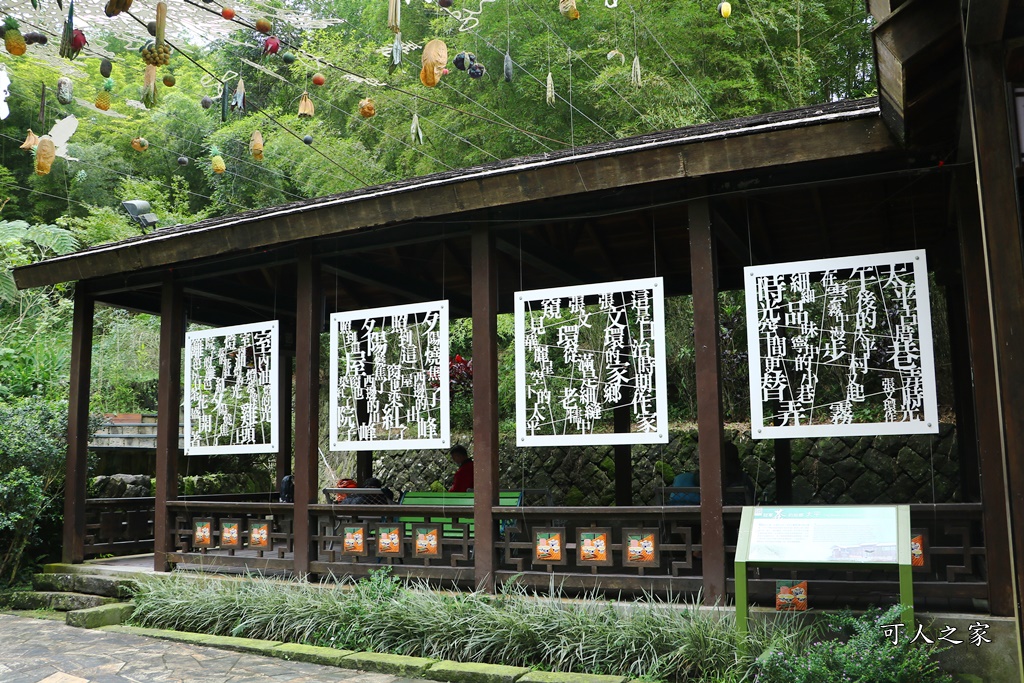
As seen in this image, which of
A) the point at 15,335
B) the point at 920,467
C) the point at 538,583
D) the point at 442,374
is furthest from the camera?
the point at 15,335

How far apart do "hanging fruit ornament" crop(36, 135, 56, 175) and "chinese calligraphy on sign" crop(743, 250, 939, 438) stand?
6590 millimetres

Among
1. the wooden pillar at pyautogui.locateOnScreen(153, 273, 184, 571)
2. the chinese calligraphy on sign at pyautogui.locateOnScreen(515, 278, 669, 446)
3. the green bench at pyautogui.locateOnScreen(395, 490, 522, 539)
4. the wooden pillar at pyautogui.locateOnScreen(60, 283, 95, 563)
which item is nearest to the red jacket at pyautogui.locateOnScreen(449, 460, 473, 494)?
the green bench at pyautogui.locateOnScreen(395, 490, 522, 539)

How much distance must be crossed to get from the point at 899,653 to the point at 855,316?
7.58 feet

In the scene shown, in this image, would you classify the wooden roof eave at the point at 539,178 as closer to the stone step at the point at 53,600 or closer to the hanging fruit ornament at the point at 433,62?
the hanging fruit ornament at the point at 433,62

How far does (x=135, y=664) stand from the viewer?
634 cm

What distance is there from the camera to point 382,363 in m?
7.88

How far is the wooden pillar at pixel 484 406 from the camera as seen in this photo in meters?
7.07

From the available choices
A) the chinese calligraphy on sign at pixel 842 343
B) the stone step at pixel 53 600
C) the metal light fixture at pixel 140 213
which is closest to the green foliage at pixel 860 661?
the chinese calligraphy on sign at pixel 842 343

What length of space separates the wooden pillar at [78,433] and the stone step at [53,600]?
1.58 ft

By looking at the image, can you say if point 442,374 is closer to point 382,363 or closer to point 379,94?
point 382,363

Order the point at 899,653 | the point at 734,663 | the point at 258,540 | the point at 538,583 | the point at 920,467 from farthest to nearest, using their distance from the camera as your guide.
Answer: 1. the point at 920,467
2. the point at 258,540
3. the point at 538,583
4. the point at 734,663
5. the point at 899,653

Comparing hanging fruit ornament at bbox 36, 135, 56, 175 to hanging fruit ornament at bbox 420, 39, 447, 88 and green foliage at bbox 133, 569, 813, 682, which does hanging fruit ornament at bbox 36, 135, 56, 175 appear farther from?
green foliage at bbox 133, 569, 813, 682

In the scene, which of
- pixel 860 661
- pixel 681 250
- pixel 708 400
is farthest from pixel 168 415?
pixel 860 661

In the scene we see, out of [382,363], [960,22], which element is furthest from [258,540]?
[960,22]
